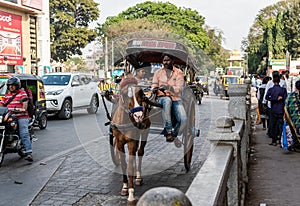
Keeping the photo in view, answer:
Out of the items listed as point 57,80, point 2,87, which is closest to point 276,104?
point 2,87

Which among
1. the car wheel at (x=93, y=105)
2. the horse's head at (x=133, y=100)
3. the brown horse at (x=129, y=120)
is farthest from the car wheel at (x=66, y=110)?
the horse's head at (x=133, y=100)

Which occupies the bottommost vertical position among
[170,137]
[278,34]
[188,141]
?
[188,141]

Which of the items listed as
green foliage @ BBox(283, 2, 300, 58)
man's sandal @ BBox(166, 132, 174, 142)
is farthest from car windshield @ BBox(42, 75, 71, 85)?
green foliage @ BBox(283, 2, 300, 58)

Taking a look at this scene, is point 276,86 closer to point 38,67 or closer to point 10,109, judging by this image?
point 10,109

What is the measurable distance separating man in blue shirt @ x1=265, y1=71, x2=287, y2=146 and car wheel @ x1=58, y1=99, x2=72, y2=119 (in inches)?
358

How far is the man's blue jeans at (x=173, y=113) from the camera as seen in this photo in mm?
7164

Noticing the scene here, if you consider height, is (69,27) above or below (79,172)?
above

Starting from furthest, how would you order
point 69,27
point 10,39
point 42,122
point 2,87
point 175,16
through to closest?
point 175,16 → point 69,27 → point 10,39 → point 42,122 → point 2,87

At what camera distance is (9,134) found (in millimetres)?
8344

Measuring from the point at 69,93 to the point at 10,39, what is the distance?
19.7 meters

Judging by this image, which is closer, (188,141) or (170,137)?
(170,137)

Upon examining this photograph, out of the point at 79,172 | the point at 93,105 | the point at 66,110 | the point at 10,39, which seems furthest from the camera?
the point at 10,39

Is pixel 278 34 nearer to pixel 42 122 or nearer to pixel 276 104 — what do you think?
pixel 42 122

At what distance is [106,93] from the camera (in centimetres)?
656
